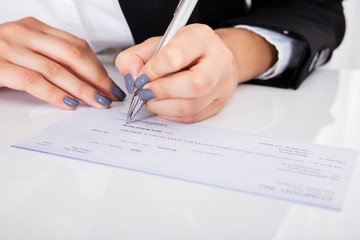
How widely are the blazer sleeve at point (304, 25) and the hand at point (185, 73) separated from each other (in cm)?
22

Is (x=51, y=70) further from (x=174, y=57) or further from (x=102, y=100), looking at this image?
(x=174, y=57)

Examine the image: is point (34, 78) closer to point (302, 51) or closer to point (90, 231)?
point (90, 231)

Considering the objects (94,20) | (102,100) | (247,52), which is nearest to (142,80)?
(102,100)

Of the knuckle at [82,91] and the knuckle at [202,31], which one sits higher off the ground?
the knuckle at [202,31]

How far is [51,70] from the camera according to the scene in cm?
64

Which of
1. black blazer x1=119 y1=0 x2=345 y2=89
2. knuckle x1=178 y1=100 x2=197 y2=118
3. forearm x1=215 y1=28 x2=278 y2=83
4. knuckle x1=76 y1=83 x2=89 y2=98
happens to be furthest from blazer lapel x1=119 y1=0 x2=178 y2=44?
knuckle x1=178 y1=100 x2=197 y2=118

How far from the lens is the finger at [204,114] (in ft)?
1.86

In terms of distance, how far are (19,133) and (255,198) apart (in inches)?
13.7

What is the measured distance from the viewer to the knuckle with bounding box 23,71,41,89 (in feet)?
2.04

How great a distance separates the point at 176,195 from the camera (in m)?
0.40

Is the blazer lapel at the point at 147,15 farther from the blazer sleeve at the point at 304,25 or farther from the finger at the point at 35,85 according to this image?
the finger at the point at 35,85

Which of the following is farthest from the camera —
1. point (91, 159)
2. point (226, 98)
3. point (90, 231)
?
point (226, 98)

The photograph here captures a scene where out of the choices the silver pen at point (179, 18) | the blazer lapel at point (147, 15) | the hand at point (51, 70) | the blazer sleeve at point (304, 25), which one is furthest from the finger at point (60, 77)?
the blazer sleeve at point (304, 25)

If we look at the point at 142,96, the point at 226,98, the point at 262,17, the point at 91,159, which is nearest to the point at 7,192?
the point at 91,159
